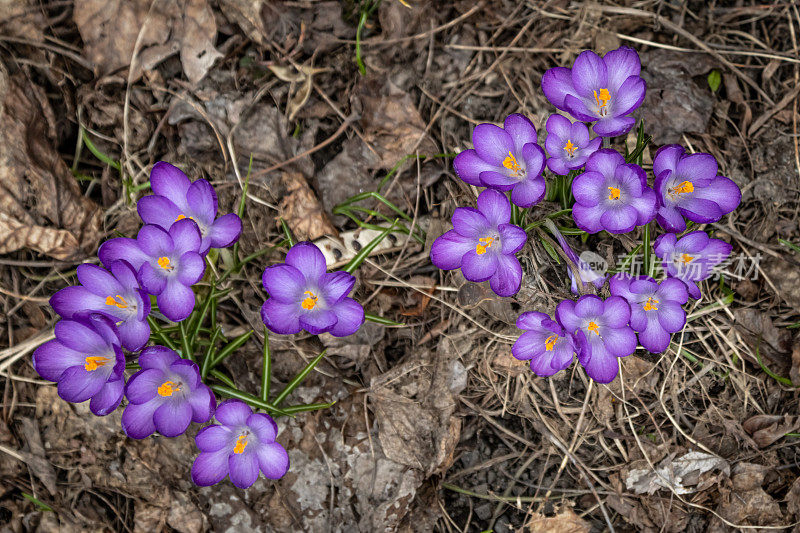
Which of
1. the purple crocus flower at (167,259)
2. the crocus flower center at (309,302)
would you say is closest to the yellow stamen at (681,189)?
the crocus flower center at (309,302)

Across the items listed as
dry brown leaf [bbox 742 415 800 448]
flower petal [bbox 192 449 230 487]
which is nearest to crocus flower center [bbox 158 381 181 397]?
flower petal [bbox 192 449 230 487]

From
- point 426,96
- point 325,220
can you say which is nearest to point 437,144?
point 426,96

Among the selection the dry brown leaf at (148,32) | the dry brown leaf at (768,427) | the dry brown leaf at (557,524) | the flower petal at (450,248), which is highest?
the dry brown leaf at (148,32)

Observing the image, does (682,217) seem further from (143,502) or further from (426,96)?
(143,502)

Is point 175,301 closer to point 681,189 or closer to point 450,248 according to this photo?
point 450,248

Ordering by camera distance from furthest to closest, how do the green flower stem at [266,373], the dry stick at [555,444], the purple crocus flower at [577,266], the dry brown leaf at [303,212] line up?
1. the dry brown leaf at [303,212]
2. the dry stick at [555,444]
3. the green flower stem at [266,373]
4. the purple crocus flower at [577,266]

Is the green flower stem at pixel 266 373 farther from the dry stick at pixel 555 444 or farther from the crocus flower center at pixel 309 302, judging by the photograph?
the dry stick at pixel 555 444
